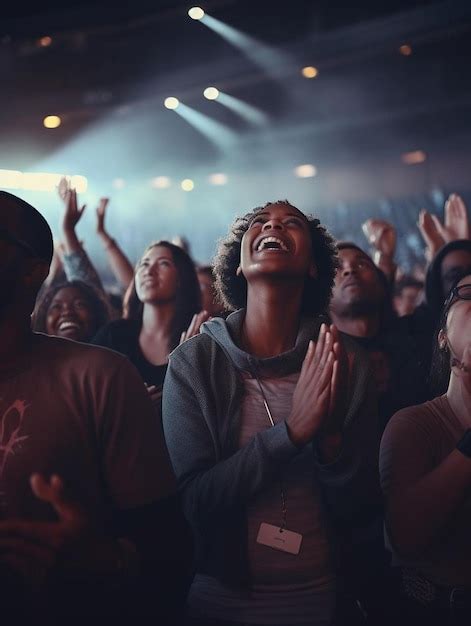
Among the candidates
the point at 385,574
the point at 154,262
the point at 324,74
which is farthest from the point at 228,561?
the point at 324,74

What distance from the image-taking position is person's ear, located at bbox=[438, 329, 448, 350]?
1805 mm

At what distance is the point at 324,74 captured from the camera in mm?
7051

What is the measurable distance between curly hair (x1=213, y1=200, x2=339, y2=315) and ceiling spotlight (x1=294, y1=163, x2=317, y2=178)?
789cm

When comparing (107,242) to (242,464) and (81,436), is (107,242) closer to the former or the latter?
(242,464)

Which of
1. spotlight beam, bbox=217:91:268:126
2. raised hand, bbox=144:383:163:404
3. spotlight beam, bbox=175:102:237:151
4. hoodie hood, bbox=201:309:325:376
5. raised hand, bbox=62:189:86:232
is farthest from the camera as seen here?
spotlight beam, bbox=175:102:237:151

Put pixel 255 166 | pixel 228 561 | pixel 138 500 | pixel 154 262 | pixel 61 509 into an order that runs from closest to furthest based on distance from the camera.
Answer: pixel 61 509 → pixel 138 500 → pixel 228 561 → pixel 154 262 → pixel 255 166

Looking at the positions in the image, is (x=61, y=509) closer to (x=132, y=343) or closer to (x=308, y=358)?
(x=308, y=358)

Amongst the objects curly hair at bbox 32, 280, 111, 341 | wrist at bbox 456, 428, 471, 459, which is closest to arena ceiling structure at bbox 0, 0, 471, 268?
curly hair at bbox 32, 280, 111, 341

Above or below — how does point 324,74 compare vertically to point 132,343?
above

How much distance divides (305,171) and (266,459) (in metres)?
8.73

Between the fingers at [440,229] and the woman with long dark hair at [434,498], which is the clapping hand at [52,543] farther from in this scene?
the fingers at [440,229]

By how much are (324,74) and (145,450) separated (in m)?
6.50

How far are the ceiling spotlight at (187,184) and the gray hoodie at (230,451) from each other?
31.6 ft

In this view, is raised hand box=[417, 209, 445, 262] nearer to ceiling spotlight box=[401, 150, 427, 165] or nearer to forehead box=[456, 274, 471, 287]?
forehead box=[456, 274, 471, 287]
